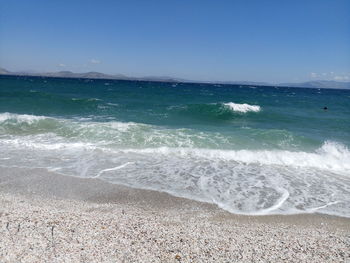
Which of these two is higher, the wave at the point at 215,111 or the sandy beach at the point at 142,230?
the wave at the point at 215,111

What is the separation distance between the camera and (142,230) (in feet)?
15.6

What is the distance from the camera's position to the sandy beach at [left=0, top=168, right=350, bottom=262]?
398cm

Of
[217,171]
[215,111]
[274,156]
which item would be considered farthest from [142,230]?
[215,111]

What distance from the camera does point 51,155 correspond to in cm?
996

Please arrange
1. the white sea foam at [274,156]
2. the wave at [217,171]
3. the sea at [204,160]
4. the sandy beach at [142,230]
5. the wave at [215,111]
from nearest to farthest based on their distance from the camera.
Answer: the sandy beach at [142,230] → the wave at [217,171] → the sea at [204,160] → the white sea foam at [274,156] → the wave at [215,111]

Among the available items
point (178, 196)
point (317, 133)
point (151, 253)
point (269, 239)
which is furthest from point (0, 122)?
point (317, 133)

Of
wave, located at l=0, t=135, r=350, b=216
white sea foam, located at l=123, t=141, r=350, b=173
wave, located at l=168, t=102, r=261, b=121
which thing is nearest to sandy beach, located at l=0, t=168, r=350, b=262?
wave, located at l=0, t=135, r=350, b=216

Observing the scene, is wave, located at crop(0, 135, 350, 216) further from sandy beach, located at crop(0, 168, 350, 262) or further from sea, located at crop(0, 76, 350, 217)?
sandy beach, located at crop(0, 168, 350, 262)

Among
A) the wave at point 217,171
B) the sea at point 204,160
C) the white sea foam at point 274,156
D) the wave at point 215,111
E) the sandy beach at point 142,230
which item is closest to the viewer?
the sandy beach at point 142,230

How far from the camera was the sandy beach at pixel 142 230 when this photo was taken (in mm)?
3984

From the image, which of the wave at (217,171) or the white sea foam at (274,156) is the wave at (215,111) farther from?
the wave at (217,171)

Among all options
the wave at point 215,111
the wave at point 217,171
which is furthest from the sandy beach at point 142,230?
the wave at point 215,111

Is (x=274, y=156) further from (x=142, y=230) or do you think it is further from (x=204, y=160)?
(x=142, y=230)

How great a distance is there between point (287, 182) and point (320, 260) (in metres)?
4.32
